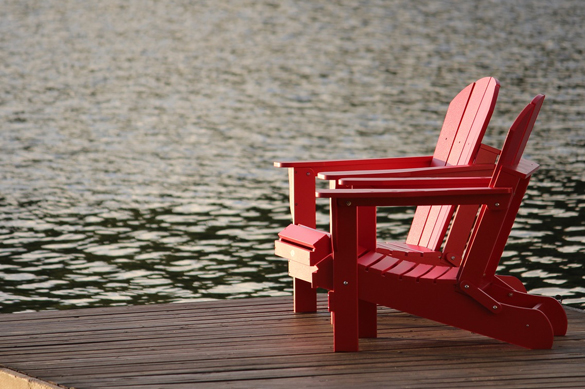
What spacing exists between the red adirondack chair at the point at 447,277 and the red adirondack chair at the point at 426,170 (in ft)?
0.89

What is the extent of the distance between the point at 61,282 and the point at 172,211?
89.7 inches

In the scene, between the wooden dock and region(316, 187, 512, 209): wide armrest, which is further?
region(316, 187, 512, 209): wide armrest

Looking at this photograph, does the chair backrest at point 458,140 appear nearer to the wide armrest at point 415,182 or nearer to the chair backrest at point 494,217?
the wide armrest at point 415,182

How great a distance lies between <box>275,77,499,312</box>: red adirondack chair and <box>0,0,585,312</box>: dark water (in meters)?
1.99

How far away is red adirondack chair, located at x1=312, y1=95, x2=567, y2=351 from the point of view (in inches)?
150

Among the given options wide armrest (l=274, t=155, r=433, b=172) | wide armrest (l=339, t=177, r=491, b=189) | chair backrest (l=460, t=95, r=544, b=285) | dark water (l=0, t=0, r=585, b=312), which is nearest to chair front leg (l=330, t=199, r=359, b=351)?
wide armrest (l=339, t=177, r=491, b=189)

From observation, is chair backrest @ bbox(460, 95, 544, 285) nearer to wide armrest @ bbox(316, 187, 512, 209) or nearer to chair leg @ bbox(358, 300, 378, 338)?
wide armrest @ bbox(316, 187, 512, 209)

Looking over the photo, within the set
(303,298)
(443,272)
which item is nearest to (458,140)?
(443,272)

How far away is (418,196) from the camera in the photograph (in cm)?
379

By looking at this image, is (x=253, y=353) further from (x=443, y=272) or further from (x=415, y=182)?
(x=415, y=182)

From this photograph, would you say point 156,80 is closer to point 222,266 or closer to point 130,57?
point 130,57

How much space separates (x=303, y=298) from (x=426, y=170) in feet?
2.81

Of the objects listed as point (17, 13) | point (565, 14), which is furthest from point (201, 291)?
point (17, 13)

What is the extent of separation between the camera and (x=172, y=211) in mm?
8938
